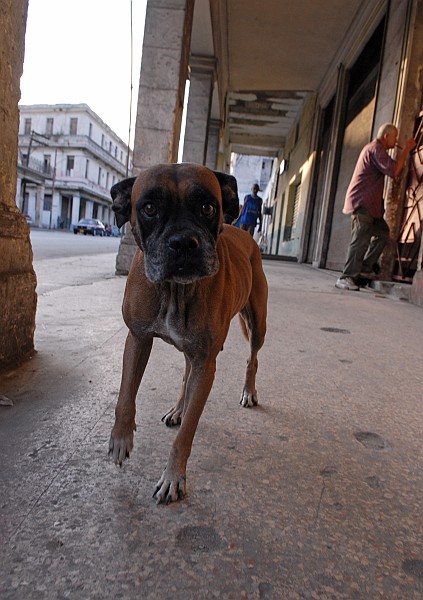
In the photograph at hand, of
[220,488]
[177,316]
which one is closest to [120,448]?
[220,488]

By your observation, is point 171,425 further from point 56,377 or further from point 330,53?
point 330,53

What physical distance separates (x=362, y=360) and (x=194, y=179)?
2.17 meters

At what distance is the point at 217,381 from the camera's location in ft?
8.61

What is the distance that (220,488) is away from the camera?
60.1 inches

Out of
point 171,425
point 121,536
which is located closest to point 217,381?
point 171,425

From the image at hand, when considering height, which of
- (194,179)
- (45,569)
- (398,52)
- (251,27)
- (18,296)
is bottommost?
(45,569)

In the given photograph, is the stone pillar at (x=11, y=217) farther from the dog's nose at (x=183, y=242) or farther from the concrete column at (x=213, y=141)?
the concrete column at (x=213, y=141)

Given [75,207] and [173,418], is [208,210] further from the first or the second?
[75,207]

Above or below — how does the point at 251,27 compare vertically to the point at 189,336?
above

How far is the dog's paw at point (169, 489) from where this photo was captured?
1425 mm

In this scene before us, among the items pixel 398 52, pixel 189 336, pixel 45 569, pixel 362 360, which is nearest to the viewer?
pixel 45 569

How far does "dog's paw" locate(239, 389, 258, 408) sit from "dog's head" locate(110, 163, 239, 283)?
93 cm

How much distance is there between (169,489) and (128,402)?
1.31ft

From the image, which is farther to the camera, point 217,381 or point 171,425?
point 217,381
